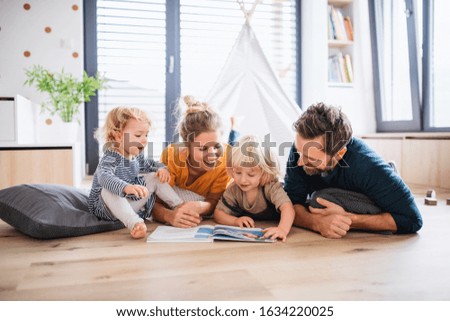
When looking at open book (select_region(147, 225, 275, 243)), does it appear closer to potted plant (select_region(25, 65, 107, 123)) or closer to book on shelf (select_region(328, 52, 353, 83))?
potted plant (select_region(25, 65, 107, 123))

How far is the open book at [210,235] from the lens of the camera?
1.26 metres

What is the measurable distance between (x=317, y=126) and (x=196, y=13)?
2.51m

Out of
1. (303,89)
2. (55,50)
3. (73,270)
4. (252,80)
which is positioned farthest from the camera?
(303,89)

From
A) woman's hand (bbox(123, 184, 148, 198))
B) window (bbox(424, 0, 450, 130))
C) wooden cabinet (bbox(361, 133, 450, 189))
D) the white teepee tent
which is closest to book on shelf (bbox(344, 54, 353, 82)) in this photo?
wooden cabinet (bbox(361, 133, 450, 189))

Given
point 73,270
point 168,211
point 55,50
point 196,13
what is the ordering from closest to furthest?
point 73,270 → point 168,211 → point 55,50 → point 196,13

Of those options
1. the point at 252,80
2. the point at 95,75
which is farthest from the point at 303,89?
the point at 95,75

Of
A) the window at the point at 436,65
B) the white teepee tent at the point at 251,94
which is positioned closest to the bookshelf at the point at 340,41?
the window at the point at 436,65

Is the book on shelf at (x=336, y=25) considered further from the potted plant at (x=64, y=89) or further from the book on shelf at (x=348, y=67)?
the potted plant at (x=64, y=89)

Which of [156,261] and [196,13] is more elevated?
[196,13]

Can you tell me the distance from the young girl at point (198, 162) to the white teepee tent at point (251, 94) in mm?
999

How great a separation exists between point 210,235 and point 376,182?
0.54m

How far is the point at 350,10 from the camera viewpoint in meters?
3.60

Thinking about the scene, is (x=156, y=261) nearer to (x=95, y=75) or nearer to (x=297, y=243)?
(x=297, y=243)

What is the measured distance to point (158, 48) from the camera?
3.33 m
